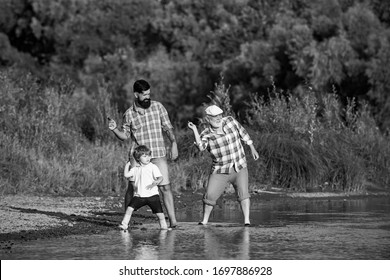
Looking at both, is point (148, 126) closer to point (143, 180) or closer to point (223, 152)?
point (143, 180)

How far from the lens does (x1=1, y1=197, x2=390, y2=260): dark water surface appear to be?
1121cm

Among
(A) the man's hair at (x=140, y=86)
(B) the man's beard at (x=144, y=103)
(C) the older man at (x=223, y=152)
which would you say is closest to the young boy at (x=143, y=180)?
(B) the man's beard at (x=144, y=103)

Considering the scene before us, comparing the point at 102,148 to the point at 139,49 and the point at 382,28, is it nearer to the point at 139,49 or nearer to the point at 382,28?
the point at 382,28

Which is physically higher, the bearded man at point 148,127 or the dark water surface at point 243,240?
the bearded man at point 148,127

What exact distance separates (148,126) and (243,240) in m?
2.17

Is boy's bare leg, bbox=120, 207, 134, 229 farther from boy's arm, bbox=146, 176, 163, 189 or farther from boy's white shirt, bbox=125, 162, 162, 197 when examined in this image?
boy's arm, bbox=146, 176, 163, 189

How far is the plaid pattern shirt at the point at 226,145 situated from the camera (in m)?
14.2

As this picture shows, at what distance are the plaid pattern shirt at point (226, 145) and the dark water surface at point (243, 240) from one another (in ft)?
2.79

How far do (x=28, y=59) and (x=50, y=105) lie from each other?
16.3m

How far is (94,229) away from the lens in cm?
1377

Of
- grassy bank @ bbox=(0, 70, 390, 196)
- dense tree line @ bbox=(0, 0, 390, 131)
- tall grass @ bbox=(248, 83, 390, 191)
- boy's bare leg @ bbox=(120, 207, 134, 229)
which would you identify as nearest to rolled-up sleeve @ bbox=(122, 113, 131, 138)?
boy's bare leg @ bbox=(120, 207, 134, 229)

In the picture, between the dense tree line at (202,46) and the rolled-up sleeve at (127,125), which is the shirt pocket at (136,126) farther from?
the dense tree line at (202,46)

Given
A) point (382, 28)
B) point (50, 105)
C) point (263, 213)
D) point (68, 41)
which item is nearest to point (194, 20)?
point (68, 41)

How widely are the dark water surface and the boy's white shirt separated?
1.75 feet
